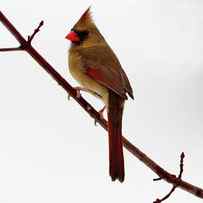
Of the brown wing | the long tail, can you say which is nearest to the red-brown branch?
the long tail

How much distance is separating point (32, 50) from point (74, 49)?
0.88m

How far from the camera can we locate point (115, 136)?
Result: 1.68m

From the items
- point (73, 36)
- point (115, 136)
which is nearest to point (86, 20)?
point (73, 36)

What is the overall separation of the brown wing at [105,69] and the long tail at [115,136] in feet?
0.21

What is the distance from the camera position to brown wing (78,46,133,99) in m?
1.91

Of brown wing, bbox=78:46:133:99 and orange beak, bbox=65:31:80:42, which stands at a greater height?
orange beak, bbox=65:31:80:42

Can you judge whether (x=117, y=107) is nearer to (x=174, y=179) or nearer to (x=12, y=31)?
(x=174, y=179)

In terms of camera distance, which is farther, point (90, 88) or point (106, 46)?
point (106, 46)

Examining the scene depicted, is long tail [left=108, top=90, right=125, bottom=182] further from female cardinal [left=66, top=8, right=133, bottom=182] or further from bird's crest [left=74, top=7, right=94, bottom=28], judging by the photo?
bird's crest [left=74, top=7, right=94, bottom=28]

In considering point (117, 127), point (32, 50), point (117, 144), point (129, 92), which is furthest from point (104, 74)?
point (32, 50)

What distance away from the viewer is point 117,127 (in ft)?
5.77

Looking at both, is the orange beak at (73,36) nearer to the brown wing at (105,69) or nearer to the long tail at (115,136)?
the brown wing at (105,69)

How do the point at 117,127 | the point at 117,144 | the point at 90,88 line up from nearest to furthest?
the point at 117,144 < the point at 117,127 < the point at 90,88

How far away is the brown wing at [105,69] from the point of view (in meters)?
1.91
